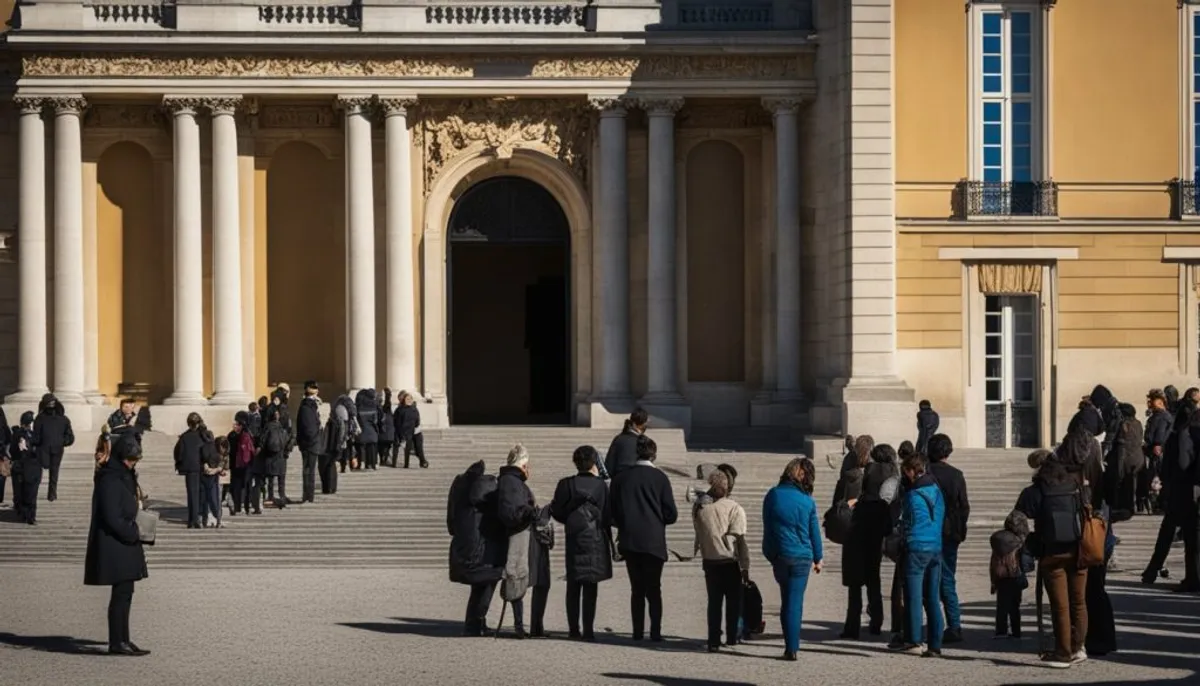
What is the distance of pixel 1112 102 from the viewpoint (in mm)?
35125

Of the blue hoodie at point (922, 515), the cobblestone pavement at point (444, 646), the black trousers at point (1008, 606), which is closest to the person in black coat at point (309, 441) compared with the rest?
the cobblestone pavement at point (444, 646)

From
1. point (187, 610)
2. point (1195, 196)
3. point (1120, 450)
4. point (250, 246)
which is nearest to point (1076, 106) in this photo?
point (1195, 196)

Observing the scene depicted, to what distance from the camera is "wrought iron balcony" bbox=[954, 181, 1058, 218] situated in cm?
3512

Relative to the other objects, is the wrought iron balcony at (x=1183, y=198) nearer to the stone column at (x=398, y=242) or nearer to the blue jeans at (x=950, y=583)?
the stone column at (x=398, y=242)

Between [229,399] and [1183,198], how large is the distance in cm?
1646

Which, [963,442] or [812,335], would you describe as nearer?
[963,442]

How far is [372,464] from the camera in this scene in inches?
1276

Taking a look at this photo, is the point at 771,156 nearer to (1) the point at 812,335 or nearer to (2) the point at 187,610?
(1) the point at 812,335

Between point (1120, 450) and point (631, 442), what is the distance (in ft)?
23.6

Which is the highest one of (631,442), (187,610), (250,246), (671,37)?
(671,37)

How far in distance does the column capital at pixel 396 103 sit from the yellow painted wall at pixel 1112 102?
1107 cm

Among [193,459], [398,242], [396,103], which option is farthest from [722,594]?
[396,103]

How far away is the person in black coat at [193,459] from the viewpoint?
27.1 meters

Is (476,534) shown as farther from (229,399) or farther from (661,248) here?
(661,248)
